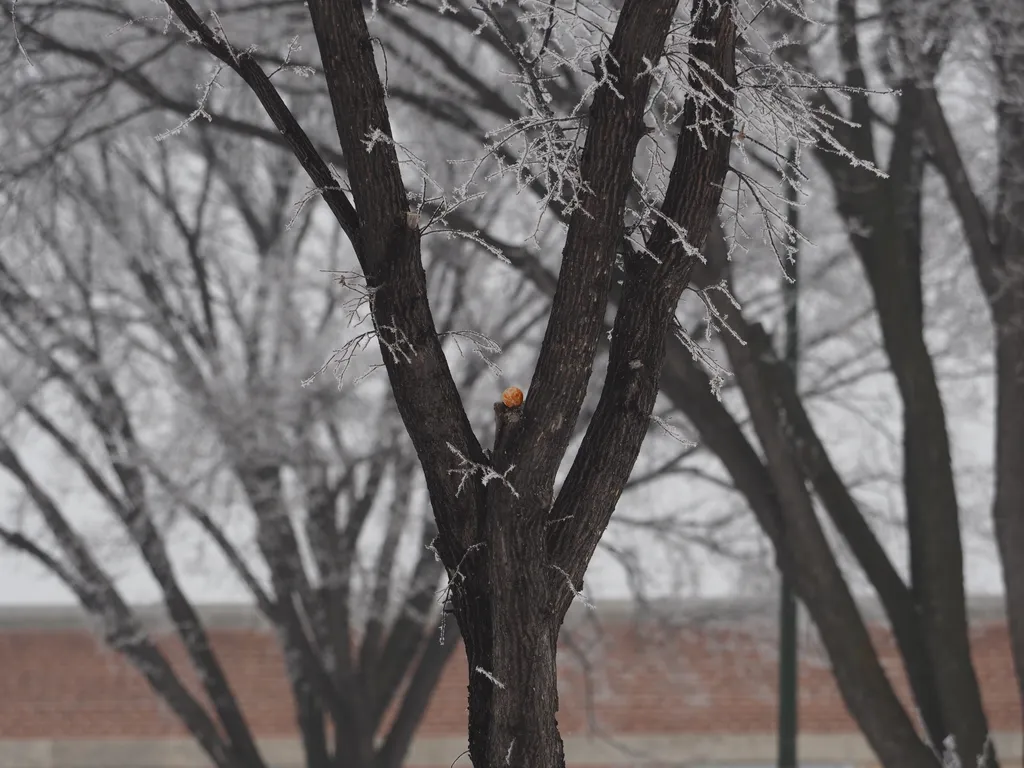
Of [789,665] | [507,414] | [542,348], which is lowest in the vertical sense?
[789,665]

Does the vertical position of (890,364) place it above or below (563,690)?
above

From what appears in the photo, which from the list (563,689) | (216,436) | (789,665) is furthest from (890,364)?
(563,689)

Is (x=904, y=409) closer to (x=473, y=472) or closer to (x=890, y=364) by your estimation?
(x=890, y=364)

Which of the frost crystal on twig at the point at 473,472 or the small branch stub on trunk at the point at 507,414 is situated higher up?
the small branch stub on trunk at the point at 507,414

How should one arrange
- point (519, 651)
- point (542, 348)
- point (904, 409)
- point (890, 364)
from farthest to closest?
1. point (890, 364)
2. point (904, 409)
3. point (542, 348)
4. point (519, 651)

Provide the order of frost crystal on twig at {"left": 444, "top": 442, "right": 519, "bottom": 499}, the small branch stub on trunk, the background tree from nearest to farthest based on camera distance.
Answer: frost crystal on twig at {"left": 444, "top": 442, "right": 519, "bottom": 499}
the small branch stub on trunk
the background tree

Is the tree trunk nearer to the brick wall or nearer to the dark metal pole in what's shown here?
the dark metal pole

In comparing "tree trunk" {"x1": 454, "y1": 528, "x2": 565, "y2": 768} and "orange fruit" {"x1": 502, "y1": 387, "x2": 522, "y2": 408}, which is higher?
Result: "orange fruit" {"x1": 502, "y1": 387, "x2": 522, "y2": 408}

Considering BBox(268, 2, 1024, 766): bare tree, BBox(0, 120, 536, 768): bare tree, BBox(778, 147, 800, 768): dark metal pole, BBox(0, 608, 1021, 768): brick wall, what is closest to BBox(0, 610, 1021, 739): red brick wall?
BBox(0, 608, 1021, 768): brick wall

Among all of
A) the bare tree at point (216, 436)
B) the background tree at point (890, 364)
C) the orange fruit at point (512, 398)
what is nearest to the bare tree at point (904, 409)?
the background tree at point (890, 364)

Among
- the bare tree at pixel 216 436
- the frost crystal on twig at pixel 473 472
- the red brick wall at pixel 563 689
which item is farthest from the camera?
the red brick wall at pixel 563 689

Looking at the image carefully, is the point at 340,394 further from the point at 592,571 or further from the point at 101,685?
the point at 101,685

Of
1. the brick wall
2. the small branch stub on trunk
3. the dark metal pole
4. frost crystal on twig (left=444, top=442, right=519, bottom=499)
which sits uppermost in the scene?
the small branch stub on trunk

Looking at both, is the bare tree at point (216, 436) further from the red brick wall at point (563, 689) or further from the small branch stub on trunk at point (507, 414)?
the small branch stub on trunk at point (507, 414)
